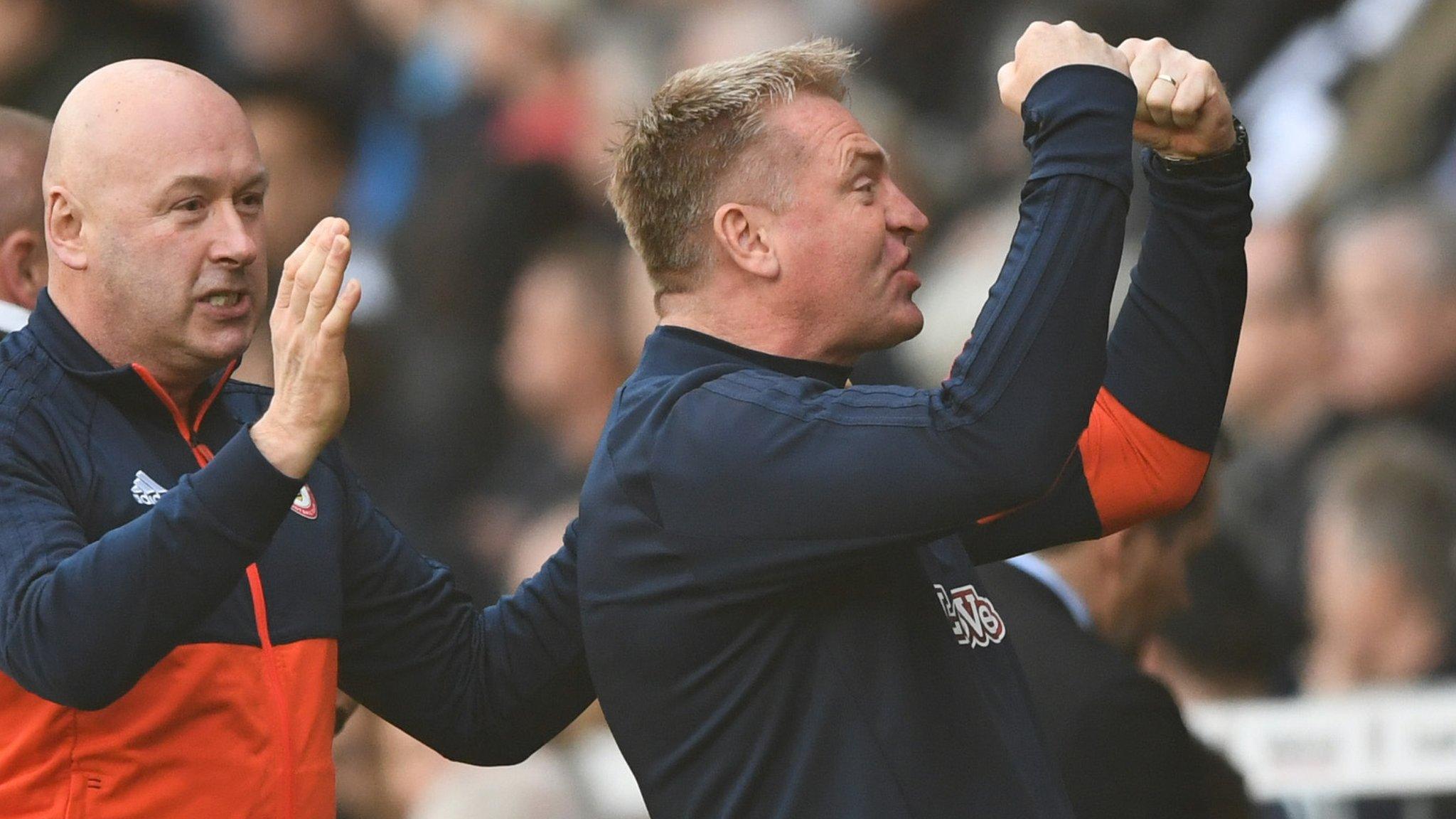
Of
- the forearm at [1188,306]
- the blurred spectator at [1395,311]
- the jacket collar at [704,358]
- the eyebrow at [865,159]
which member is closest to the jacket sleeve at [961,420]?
the jacket collar at [704,358]

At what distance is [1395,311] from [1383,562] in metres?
0.53

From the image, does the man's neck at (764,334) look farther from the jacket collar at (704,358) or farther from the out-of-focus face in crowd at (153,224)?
the out-of-focus face in crowd at (153,224)

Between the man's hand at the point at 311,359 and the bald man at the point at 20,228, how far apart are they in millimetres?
840

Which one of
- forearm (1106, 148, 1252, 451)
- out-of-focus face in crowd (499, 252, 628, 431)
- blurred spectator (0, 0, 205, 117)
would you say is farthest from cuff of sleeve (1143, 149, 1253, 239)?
blurred spectator (0, 0, 205, 117)

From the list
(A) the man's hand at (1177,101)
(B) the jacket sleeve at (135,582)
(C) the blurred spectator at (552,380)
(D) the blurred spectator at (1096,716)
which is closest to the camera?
(B) the jacket sleeve at (135,582)

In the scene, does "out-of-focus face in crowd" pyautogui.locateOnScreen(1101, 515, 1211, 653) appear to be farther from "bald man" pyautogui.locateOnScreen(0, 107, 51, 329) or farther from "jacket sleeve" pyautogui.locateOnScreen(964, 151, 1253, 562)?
"bald man" pyautogui.locateOnScreen(0, 107, 51, 329)

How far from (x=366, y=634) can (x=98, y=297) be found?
1.61ft

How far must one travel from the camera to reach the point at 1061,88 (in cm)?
172

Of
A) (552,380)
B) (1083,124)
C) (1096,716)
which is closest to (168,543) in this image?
(1083,124)

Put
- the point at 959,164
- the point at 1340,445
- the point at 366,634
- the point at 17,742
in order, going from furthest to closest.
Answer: the point at 959,164 < the point at 1340,445 < the point at 366,634 < the point at 17,742

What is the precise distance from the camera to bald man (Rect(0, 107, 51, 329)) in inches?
95.4

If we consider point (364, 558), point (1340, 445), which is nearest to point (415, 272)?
point (1340, 445)

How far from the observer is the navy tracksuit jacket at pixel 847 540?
1647 millimetres

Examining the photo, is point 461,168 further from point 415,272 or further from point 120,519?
point 120,519
